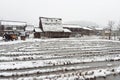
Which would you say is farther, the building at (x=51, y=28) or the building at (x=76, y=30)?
the building at (x=76, y=30)

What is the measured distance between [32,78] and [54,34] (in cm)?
5141

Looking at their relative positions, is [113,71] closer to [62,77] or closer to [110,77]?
[110,77]

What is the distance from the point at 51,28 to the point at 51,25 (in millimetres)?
2203

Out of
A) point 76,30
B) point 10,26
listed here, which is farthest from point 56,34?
point 76,30

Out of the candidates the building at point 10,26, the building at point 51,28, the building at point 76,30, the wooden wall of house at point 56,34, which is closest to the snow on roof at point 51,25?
the building at point 51,28

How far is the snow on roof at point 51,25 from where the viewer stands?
2413 inches

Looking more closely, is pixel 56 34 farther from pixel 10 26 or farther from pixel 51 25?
pixel 10 26

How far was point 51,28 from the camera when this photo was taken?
61.9 m

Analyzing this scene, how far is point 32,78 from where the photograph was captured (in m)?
10.2

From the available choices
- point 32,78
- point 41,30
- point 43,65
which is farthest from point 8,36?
point 32,78

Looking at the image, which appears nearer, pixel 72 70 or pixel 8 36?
pixel 72 70

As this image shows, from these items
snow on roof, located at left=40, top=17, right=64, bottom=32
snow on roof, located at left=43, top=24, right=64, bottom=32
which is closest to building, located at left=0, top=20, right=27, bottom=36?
snow on roof, located at left=40, top=17, right=64, bottom=32

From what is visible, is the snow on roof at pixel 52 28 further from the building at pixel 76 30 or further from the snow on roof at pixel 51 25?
the building at pixel 76 30

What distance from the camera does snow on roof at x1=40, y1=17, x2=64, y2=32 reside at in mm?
61281
